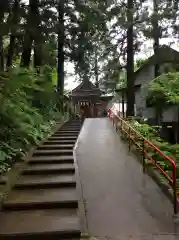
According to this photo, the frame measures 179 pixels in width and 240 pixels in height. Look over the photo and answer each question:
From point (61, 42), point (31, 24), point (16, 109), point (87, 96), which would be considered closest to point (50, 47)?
point (31, 24)

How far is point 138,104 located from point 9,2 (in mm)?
19182

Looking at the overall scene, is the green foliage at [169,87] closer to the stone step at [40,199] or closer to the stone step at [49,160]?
the stone step at [49,160]

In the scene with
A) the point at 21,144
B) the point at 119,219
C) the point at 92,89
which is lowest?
the point at 119,219

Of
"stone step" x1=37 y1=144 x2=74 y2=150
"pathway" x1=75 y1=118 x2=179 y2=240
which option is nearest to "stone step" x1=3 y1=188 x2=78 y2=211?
"pathway" x1=75 y1=118 x2=179 y2=240

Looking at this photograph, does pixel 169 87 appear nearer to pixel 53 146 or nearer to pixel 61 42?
pixel 53 146

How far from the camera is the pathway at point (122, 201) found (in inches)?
181

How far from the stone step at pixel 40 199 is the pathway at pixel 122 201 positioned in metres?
0.34

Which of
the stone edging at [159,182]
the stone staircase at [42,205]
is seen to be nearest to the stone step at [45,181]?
the stone staircase at [42,205]

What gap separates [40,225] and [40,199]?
3.19 ft

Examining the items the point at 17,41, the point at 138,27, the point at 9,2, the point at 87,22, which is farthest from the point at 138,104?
the point at 9,2

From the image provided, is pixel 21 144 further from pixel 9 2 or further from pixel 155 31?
pixel 155 31

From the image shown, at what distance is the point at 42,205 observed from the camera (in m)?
5.23

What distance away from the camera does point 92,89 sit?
36.9 m

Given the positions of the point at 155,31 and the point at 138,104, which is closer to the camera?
the point at 155,31
